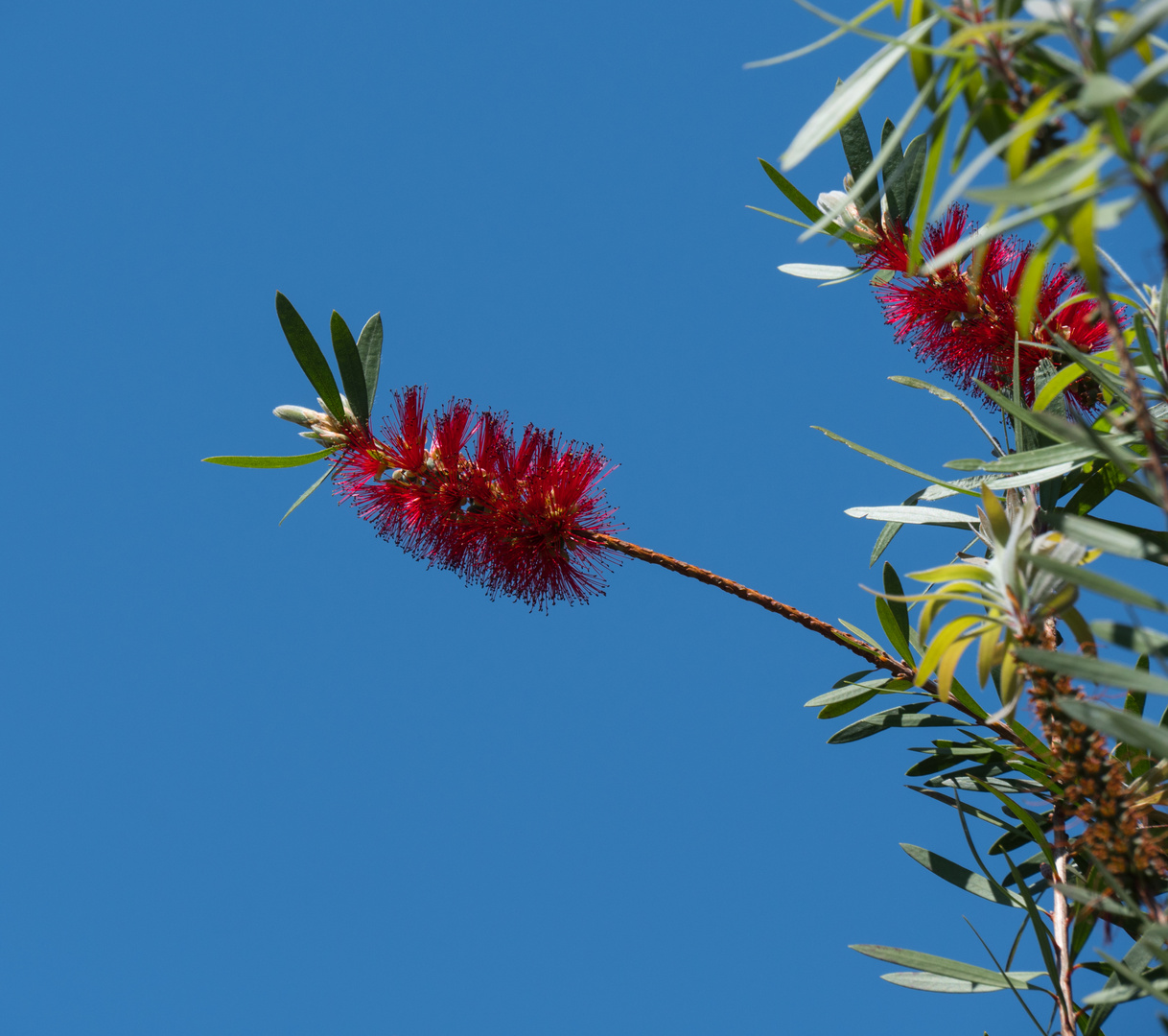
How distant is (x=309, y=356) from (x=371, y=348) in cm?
6

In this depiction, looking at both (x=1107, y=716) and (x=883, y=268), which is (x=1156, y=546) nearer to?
(x=1107, y=716)

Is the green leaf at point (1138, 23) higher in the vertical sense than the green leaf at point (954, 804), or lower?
higher

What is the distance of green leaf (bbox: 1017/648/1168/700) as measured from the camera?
1.33 feet

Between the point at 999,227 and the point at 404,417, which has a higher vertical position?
the point at 404,417

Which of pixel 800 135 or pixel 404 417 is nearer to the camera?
pixel 800 135

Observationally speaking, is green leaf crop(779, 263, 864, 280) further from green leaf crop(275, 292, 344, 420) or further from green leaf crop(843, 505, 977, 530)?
green leaf crop(275, 292, 344, 420)

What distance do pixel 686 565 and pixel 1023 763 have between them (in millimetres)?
288

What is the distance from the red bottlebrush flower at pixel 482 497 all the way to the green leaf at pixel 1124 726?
500mm

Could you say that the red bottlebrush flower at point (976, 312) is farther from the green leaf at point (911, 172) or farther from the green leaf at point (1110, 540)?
the green leaf at point (1110, 540)

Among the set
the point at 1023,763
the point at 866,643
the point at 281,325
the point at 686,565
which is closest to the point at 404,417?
the point at 281,325

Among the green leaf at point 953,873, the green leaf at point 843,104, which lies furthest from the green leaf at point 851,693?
the green leaf at point 843,104

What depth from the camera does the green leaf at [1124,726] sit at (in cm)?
38

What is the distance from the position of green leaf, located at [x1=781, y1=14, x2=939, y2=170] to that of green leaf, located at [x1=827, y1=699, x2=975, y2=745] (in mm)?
500

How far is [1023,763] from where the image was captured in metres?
0.69
